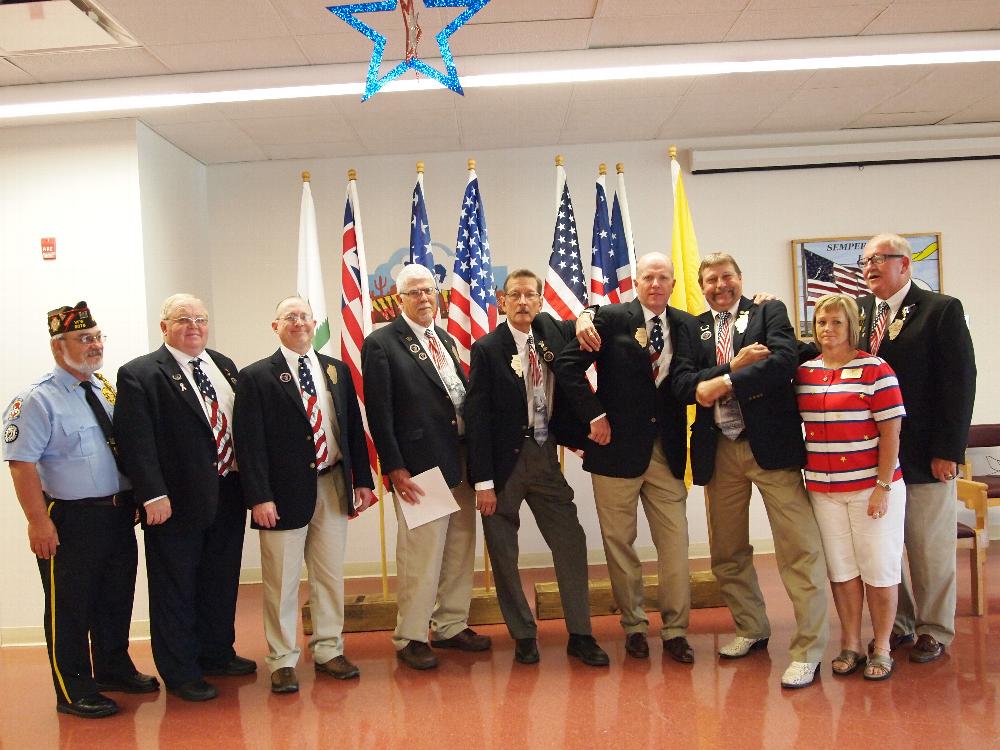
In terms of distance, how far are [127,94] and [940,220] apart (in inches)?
213

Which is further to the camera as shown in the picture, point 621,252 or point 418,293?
point 621,252

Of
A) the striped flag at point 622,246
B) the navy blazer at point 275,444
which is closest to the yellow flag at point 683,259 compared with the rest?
the striped flag at point 622,246

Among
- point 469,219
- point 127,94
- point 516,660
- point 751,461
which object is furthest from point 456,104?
point 516,660

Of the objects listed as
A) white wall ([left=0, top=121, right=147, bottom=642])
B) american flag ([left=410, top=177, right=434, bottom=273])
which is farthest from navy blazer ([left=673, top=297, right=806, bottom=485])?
white wall ([left=0, top=121, right=147, bottom=642])

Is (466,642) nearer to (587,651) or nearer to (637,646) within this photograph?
(587,651)

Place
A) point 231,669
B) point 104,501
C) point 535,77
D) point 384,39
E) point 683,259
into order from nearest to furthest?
point 384,39 → point 104,501 → point 231,669 → point 535,77 → point 683,259

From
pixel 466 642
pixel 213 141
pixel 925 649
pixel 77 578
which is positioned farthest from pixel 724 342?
pixel 213 141

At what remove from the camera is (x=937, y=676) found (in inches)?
134

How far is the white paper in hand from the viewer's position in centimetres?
370

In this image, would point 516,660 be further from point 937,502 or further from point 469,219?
point 469,219

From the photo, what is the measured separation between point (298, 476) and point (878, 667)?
2529 millimetres

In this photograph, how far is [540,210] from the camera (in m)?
5.89

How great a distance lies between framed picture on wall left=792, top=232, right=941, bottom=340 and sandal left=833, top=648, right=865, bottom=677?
2946 mm

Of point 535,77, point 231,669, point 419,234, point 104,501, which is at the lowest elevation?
point 231,669
